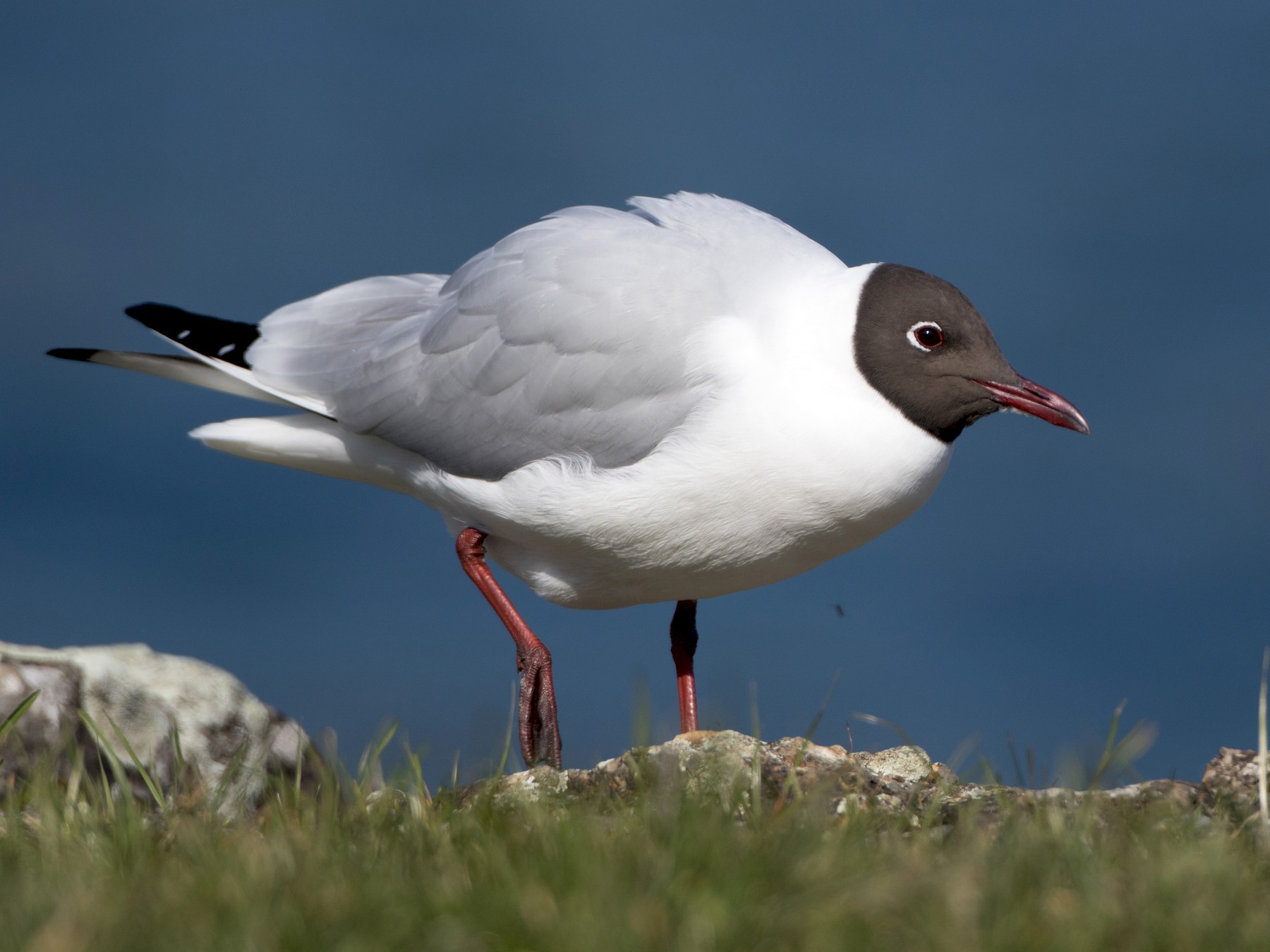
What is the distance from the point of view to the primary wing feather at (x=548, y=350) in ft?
18.2

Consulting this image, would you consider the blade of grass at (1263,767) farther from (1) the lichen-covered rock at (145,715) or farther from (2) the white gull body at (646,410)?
(1) the lichen-covered rock at (145,715)

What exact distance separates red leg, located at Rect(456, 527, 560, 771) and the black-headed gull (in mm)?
10

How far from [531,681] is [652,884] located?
323 centimetres

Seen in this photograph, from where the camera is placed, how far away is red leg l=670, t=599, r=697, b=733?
277 inches

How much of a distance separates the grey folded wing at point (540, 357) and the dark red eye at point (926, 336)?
2.58ft

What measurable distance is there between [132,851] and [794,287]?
3.45 meters

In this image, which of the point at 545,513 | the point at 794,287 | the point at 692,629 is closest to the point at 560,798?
the point at 545,513

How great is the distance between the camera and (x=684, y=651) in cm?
708

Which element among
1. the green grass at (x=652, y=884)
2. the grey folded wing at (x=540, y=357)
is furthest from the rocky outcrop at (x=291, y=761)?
the grey folded wing at (x=540, y=357)

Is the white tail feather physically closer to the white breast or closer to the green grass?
the white breast

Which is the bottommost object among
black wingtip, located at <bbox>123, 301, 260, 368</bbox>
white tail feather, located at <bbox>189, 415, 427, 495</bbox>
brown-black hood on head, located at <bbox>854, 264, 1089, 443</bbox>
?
white tail feather, located at <bbox>189, 415, 427, 495</bbox>

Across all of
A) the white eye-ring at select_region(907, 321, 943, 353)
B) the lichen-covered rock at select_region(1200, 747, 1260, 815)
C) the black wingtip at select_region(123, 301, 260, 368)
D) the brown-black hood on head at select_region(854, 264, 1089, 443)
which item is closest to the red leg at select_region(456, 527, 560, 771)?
the black wingtip at select_region(123, 301, 260, 368)

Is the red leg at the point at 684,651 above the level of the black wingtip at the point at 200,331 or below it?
below

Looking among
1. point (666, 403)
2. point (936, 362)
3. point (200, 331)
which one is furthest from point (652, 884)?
point (200, 331)
